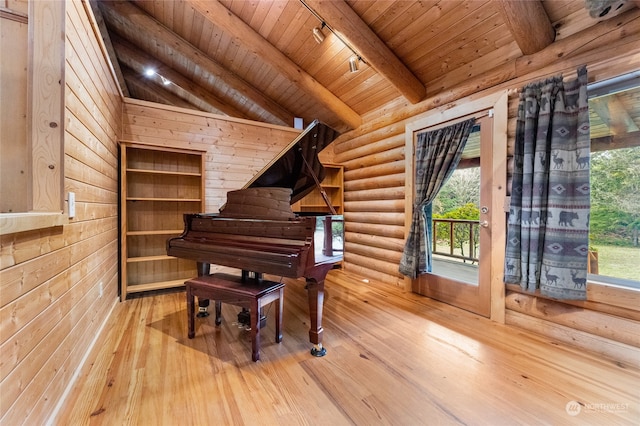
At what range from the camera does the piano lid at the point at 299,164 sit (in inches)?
87.1

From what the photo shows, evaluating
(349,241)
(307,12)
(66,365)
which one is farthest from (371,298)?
(307,12)

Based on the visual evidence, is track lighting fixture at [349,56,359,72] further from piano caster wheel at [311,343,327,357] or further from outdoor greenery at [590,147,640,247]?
piano caster wheel at [311,343,327,357]

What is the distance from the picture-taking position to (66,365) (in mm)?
1555

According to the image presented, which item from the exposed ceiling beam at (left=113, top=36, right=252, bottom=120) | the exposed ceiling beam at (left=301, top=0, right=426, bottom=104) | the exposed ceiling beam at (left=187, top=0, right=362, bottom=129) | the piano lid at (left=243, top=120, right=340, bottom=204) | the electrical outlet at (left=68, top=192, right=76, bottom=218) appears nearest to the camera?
the electrical outlet at (left=68, top=192, right=76, bottom=218)

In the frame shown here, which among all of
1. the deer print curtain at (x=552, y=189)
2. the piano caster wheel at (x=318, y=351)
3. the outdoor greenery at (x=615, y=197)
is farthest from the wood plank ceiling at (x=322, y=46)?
the piano caster wheel at (x=318, y=351)

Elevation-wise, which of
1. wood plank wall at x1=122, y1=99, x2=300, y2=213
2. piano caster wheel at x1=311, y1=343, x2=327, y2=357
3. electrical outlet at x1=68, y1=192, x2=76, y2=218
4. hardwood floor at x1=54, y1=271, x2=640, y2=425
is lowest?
hardwood floor at x1=54, y1=271, x2=640, y2=425

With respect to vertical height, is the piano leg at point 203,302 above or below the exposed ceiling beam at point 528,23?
below

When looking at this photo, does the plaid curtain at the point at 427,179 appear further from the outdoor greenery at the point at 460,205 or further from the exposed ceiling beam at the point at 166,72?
A: the exposed ceiling beam at the point at 166,72

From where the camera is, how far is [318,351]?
1.97m

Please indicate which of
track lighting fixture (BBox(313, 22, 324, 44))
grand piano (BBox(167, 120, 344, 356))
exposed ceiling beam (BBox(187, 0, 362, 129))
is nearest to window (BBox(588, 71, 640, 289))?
grand piano (BBox(167, 120, 344, 356))

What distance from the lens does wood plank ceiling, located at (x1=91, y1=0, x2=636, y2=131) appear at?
2.33 m

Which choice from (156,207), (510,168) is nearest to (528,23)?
(510,168)

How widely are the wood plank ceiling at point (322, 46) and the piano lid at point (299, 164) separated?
1276mm

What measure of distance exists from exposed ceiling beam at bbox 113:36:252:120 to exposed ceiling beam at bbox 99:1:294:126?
228 mm
